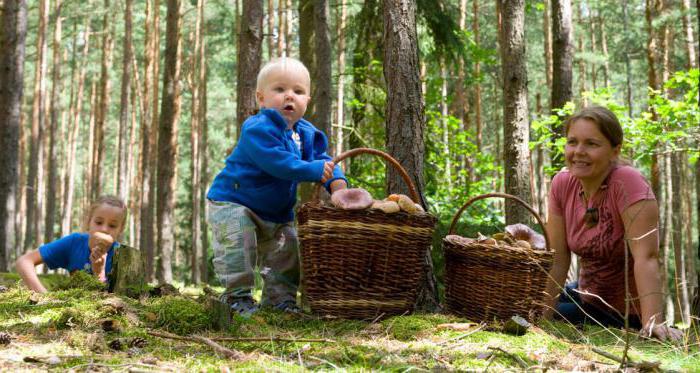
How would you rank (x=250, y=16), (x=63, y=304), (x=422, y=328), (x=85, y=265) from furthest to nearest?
1. (x=250, y=16)
2. (x=85, y=265)
3. (x=63, y=304)
4. (x=422, y=328)

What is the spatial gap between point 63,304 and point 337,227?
1546 millimetres

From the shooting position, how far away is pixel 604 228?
3768 mm

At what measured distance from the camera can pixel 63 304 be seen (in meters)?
3.41

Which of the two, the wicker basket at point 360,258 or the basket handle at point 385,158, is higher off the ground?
the basket handle at point 385,158

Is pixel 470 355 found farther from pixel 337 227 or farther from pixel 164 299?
pixel 164 299

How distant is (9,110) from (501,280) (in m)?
8.48

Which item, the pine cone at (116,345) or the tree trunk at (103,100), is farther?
the tree trunk at (103,100)

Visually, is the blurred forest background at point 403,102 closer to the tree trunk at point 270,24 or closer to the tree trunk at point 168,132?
the tree trunk at point 168,132

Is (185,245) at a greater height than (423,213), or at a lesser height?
lesser

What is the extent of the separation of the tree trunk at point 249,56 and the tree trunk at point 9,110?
397cm


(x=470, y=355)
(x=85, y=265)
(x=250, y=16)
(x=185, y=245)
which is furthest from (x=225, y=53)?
(x=470, y=355)

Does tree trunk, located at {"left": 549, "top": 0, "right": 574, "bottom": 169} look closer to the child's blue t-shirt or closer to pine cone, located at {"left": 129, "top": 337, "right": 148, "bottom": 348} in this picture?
the child's blue t-shirt

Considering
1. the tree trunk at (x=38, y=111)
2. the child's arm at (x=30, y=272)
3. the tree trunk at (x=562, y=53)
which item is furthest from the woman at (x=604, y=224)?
the tree trunk at (x=38, y=111)

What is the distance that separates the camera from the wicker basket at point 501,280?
3.34 meters
